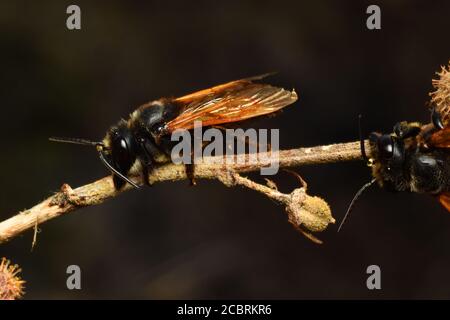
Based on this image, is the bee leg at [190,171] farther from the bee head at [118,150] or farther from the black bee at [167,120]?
the bee head at [118,150]

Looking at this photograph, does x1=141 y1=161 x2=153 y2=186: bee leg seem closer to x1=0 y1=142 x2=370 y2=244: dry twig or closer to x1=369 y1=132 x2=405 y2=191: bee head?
x1=0 y1=142 x2=370 y2=244: dry twig

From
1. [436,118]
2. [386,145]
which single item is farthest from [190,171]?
[436,118]

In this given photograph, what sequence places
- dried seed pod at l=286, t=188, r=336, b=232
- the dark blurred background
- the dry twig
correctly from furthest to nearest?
the dark blurred background < the dry twig < dried seed pod at l=286, t=188, r=336, b=232

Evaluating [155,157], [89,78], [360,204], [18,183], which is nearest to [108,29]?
[89,78]

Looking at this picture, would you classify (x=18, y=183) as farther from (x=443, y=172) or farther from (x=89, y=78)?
(x=443, y=172)

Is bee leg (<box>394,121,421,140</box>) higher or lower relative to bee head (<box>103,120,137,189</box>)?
higher

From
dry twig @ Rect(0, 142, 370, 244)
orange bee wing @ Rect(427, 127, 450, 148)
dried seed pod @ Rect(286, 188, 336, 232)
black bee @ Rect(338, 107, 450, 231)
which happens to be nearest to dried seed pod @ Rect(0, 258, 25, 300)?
dry twig @ Rect(0, 142, 370, 244)

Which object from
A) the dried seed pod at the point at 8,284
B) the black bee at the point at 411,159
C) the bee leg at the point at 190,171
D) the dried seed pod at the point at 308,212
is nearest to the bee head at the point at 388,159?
the black bee at the point at 411,159
